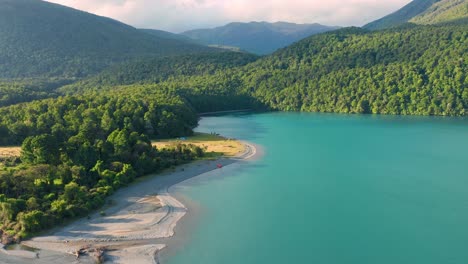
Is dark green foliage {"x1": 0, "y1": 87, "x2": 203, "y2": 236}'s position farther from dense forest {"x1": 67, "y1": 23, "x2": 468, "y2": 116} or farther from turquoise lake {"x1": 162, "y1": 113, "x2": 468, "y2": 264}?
dense forest {"x1": 67, "y1": 23, "x2": 468, "y2": 116}

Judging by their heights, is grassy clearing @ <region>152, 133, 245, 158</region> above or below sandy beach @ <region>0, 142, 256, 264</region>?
above

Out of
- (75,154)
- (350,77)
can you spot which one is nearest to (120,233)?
(75,154)

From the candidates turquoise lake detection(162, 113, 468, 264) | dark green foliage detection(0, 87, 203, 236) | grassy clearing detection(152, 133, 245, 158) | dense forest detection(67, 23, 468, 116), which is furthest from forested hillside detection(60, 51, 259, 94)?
turquoise lake detection(162, 113, 468, 264)

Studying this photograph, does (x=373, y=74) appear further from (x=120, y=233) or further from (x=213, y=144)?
(x=120, y=233)

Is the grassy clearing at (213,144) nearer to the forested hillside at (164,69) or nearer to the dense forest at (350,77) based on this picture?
the dense forest at (350,77)

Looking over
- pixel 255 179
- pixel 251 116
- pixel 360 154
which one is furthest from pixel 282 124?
pixel 255 179
